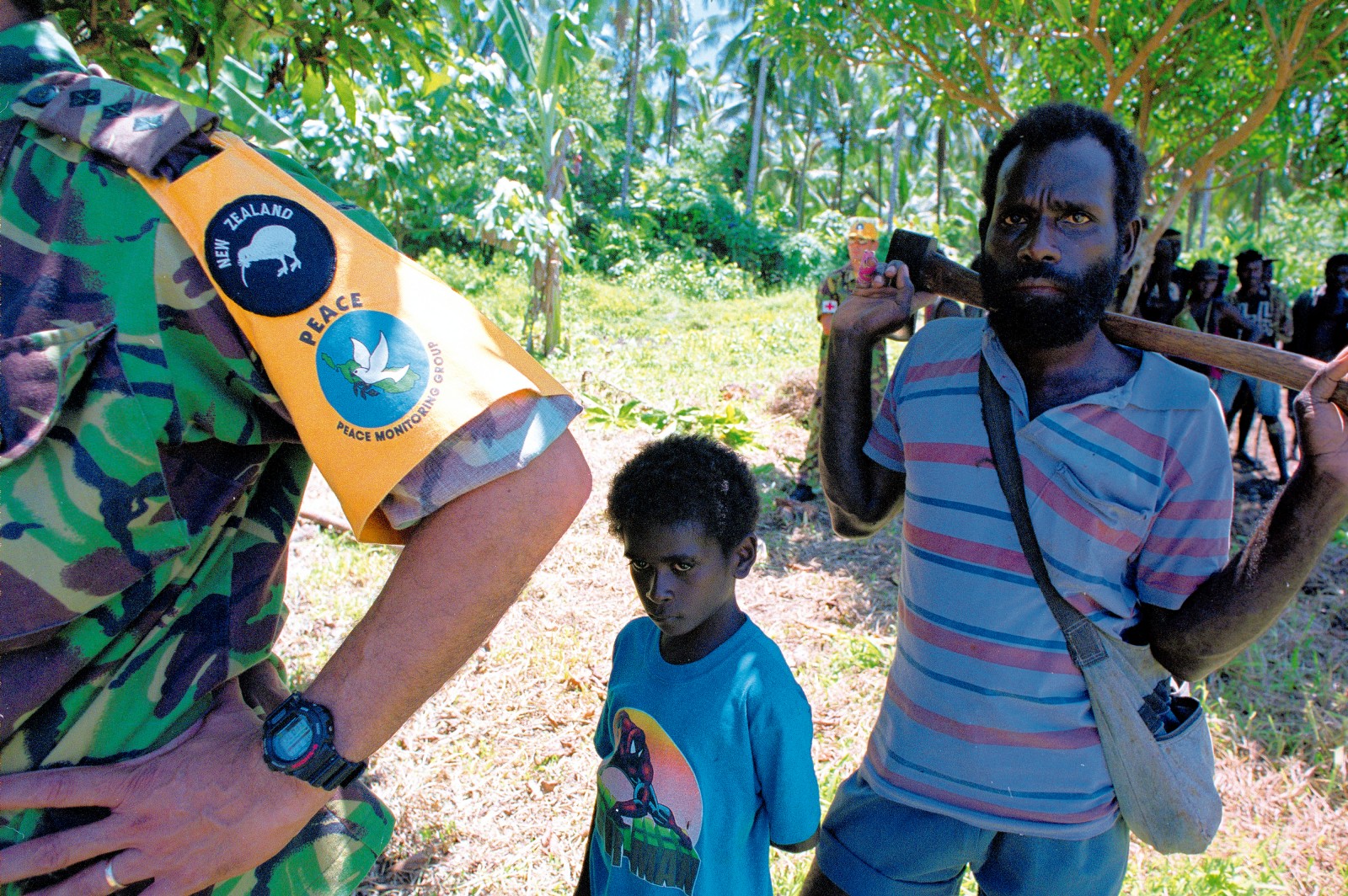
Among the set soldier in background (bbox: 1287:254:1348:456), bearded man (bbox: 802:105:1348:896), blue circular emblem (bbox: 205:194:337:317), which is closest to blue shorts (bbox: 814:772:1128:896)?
bearded man (bbox: 802:105:1348:896)

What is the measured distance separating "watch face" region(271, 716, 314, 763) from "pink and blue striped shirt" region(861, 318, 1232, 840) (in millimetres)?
1194

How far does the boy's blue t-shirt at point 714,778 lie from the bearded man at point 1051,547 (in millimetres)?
251

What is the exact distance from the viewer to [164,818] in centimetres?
87

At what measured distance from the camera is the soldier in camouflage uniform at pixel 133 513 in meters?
0.86

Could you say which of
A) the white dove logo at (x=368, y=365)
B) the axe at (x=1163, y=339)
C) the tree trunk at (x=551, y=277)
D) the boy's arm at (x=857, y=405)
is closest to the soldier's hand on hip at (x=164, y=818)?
the white dove logo at (x=368, y=365)

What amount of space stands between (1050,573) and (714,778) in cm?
73

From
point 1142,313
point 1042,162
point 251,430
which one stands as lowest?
point 1142,313

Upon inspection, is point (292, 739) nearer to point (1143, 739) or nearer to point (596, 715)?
point (1143, 739)

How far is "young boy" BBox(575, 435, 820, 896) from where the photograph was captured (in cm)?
158

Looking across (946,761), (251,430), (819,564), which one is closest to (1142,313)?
(819,564)

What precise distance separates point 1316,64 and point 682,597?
5786 mm

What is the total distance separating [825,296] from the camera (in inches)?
197

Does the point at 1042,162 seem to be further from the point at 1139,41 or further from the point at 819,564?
the point at 1139,41

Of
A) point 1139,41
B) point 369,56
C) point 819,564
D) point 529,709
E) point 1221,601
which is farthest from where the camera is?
point 1139,41
